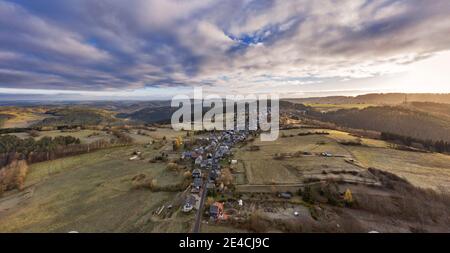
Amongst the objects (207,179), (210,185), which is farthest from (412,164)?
(207,179)

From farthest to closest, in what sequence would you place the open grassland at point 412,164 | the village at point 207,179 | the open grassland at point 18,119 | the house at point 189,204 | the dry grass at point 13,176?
the open grassland at point 18,119 → the dry grass at point 13,176 → the open grassland at point 412,164 → the house at point 189,204 → the village at point 207,179

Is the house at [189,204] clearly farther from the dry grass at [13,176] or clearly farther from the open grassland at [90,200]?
the dry grass at [13,176]

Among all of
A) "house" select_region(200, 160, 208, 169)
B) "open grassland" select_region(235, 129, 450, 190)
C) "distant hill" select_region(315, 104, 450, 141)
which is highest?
"distant hill" select_region(315, 104, 450, 141)

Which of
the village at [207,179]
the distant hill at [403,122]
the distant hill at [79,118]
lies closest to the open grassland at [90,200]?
the village at [207,179]

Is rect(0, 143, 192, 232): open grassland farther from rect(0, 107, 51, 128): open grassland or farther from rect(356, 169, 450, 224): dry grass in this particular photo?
rect(0, 107, 51, 128): open grassland

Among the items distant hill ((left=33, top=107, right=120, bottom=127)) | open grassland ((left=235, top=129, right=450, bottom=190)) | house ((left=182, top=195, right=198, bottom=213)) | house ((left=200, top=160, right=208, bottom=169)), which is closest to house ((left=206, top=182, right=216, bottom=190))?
house ((left=182, top=195, right=198, bottom=213))

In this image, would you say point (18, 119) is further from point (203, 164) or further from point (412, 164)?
point (412, 164)
